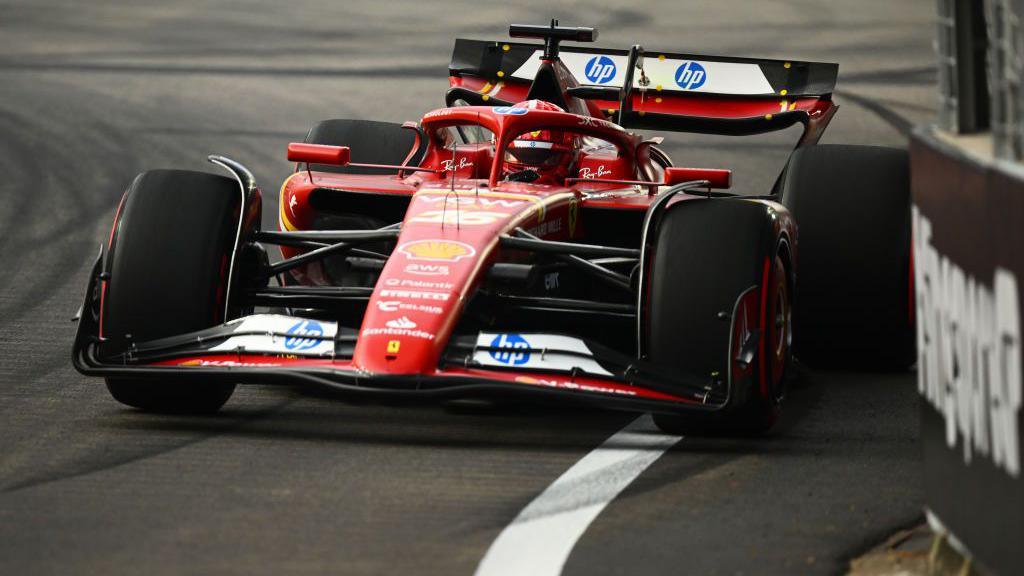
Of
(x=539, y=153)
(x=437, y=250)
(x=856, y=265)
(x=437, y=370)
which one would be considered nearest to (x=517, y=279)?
(x=437, y=250)

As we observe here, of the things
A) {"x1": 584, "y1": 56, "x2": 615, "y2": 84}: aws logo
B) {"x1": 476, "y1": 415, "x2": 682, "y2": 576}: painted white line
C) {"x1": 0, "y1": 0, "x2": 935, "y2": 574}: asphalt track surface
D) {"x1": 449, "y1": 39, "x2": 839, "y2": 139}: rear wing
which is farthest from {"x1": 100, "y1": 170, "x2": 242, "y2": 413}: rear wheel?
{"x1": 584, "y1": 56, "x2": 615, "y2": 84}: aws logo

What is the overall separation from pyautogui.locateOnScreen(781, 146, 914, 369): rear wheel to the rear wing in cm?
139

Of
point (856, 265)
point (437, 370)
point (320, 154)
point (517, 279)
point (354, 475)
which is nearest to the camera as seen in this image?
point (354, 475)

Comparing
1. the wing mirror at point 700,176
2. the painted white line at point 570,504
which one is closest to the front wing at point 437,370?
the painted white line at point 570,504

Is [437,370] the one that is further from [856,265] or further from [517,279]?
[856,265]

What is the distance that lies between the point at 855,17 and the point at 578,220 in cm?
2196

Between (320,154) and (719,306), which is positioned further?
(320,154)

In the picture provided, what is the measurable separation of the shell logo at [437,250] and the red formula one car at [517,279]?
0.01m

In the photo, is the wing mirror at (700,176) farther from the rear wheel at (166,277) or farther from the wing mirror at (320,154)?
the rear wheel at (166,277)

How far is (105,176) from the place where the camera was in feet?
49.9

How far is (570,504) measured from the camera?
5.99 meters

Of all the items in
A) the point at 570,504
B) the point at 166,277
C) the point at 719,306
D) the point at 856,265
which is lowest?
the point at 570,504

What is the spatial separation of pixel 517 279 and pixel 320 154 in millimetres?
1715

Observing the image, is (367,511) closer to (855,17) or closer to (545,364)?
(545,364)
